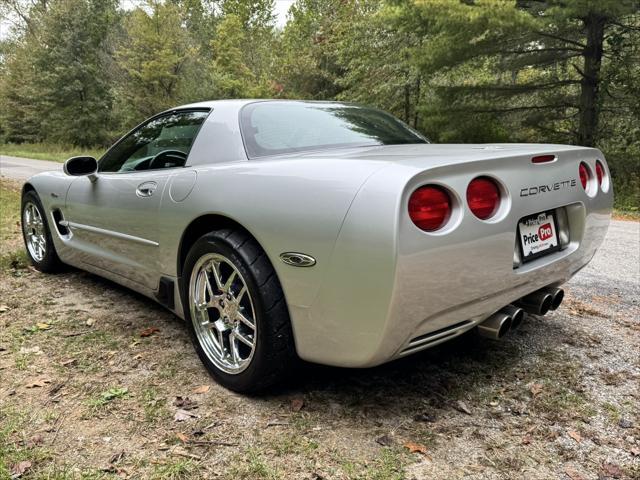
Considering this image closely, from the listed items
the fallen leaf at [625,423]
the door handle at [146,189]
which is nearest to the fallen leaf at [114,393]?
the door handle at [146,189]

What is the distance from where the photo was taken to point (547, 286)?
2400 mm

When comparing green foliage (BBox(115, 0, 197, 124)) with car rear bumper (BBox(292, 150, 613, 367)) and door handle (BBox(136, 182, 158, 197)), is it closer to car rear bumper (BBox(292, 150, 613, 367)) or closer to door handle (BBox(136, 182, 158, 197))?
door handle (BBox(136, 182, 158, 197))

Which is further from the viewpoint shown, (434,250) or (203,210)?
(203,210)

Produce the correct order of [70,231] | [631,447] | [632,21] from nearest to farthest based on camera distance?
1. [631,447]
2. [70,231]
3. [632,21]

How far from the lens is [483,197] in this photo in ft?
6.18

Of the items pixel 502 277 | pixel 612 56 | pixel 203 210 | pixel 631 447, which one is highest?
pixel 612 56

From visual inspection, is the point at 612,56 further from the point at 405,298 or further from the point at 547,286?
the point at 405,298

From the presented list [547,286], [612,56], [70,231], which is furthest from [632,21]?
[70,231]

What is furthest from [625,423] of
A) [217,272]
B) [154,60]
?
[154,60]

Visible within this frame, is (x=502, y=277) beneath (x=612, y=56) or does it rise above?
beneath

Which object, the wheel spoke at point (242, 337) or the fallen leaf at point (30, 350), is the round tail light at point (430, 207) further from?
the fallen leaf at point (30, 350)

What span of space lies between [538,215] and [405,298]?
0.87 meters

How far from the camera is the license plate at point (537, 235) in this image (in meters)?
2.08

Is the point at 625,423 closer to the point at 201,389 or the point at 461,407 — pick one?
the point at 461,407
